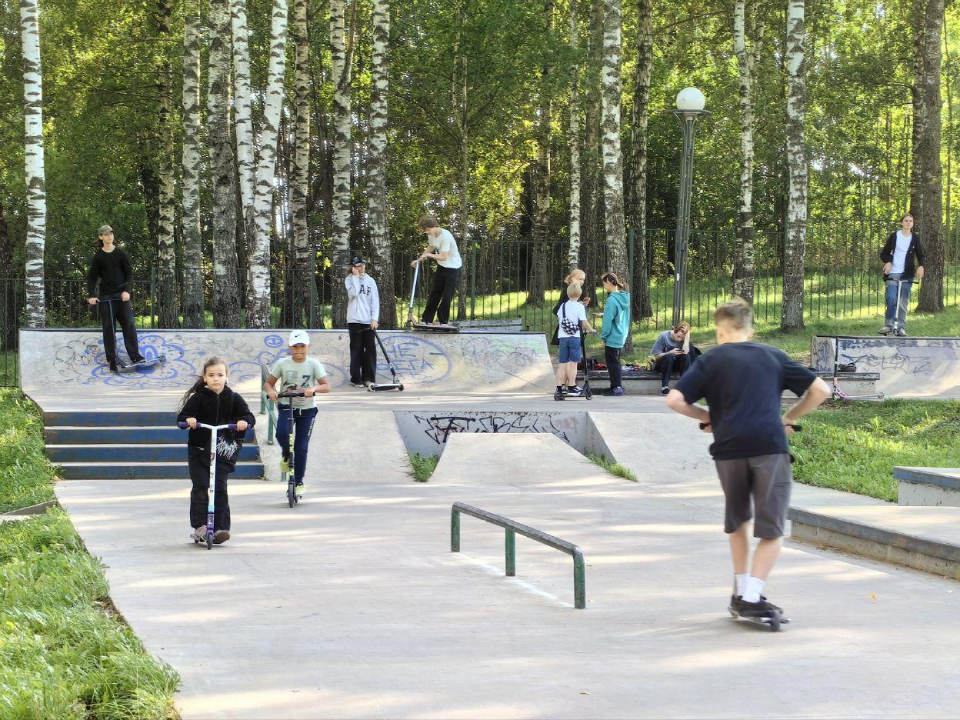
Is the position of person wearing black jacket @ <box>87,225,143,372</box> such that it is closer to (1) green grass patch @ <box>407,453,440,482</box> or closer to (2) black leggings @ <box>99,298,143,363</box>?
(2) black leggings @ <box>99,298,143,363</box>

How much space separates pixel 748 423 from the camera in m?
5.68

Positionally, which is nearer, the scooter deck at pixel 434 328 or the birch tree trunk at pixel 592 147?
the scooter deck at pixel 434 328

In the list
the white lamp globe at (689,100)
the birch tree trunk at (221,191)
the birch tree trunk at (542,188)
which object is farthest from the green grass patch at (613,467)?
the birch tree trunk at (542,188)

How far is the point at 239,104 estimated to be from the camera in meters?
19.4

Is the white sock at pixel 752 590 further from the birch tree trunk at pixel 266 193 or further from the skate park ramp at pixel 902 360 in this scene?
the birch tree trunk at pixel 266 193

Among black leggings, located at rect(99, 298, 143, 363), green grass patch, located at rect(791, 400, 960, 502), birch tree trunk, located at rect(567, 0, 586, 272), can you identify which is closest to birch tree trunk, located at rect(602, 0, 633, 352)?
birch tree trunk, located at rect(567, 0, 586, 272)

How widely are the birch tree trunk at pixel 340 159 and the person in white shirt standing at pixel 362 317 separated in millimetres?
5573

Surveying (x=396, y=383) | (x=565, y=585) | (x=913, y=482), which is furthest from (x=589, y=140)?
(x=565, y=585)

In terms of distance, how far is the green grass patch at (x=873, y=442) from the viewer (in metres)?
12.0

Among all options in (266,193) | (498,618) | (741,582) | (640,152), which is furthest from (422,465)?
(640,152)

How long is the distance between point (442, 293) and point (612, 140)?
17.9 feet

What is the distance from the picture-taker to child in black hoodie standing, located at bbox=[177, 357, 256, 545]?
8.23m

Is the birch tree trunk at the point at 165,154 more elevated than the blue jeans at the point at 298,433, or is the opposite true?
the birch tree trunk at the point at 165,154

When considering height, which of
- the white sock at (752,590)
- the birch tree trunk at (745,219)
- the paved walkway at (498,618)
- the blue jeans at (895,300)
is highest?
the birch tree trunk at (745,219)
